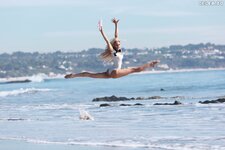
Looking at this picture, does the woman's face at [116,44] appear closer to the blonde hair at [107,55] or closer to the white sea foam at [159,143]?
the blonde hair at [107,55]

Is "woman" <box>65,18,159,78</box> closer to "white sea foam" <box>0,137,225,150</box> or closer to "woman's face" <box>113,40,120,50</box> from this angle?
"woman's face" <box>113,40,120,50</box>

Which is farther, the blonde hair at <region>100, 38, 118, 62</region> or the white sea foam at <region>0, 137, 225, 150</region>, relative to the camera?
the white sea foam at <region>0, 137, 225, 150</region>

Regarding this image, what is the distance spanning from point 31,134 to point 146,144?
18.0 feet

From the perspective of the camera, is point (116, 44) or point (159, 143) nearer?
point (116, 44)

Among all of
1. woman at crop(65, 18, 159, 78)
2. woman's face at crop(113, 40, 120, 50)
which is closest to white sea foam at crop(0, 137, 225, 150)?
woman at crop(65, 18, 159, 78)

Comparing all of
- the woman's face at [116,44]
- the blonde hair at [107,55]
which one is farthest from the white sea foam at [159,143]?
the woman's face at [116,44]

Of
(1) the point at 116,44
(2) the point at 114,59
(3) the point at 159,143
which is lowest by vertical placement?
(3) the point at 159,143

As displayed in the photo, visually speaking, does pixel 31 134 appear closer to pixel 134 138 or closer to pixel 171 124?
pixel 134 138

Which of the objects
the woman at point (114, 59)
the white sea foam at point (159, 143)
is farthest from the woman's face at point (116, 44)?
the white sea foam at point (159, 143)

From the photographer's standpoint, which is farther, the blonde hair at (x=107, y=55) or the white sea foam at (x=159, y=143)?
the white sea foam at (x=159, y=143)

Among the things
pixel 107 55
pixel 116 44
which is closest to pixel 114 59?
pixel 107 55

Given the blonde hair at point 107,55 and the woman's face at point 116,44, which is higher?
the woman's face at point 116,44

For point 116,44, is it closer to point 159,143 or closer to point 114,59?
point 114,59

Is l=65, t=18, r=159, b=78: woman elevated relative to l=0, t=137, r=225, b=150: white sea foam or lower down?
elevated
